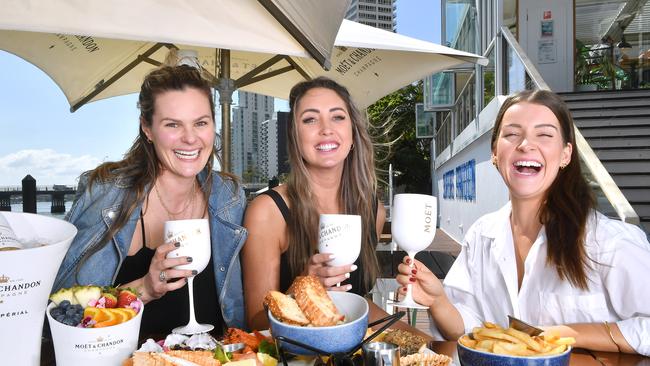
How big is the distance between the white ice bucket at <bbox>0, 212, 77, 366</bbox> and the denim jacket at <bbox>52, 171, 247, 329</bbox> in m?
1.12

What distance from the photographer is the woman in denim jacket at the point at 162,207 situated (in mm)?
2281

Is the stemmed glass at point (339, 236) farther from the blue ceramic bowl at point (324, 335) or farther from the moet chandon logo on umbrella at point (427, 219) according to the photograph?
the blue ceramic bowl at point (324, 335)

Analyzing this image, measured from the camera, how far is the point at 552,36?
40.8 feet

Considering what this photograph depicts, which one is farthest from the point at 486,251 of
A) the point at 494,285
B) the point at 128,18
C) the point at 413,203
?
the point at 128,18

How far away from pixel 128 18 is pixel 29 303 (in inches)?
78.5

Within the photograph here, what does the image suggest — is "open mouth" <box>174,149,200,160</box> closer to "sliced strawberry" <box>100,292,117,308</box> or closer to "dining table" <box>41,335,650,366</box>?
"dining table" <box>41,335,650,366</box>

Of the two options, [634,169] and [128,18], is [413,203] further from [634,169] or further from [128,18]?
[634,169]

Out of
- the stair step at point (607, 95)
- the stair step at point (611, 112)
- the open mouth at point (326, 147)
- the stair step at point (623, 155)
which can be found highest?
the stair step at point (607, 95)

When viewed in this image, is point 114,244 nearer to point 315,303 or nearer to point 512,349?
point 315,303

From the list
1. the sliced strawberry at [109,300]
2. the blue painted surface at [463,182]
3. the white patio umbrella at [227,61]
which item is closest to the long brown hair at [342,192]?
the sliced strawberry at [109,300]

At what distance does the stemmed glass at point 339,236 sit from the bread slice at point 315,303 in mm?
279

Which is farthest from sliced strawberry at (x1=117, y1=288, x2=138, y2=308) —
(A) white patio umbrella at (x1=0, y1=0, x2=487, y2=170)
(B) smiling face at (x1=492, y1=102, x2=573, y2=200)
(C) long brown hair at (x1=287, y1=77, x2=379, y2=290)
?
(A) white patio umbrella at (x1=0, y1=0, x2=487, y2=170)

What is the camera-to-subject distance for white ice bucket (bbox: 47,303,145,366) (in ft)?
3.69

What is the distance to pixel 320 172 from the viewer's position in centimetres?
245
